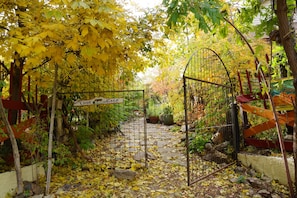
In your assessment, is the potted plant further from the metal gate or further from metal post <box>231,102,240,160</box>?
metal post <box>231,102,240,160</box>

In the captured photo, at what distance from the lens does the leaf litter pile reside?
122 inches

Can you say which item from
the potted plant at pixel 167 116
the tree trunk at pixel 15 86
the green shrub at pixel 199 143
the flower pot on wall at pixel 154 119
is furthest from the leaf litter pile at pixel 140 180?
the flower pot on wall at pixel 154 119

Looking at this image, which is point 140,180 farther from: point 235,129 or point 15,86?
point 15,86

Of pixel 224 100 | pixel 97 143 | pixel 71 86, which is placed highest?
pixel 71 86

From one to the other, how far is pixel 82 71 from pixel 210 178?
9.72ft

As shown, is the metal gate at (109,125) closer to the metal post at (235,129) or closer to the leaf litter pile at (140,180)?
the leaf litter pile at (140,180)

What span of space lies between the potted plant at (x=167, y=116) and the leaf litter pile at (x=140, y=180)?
4697mm


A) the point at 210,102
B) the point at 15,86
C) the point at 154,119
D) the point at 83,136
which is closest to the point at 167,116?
the point at 154,119

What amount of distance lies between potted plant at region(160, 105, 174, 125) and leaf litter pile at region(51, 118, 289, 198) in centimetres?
470

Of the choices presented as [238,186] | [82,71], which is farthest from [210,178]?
[82,71]

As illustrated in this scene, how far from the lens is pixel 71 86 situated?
4223mm

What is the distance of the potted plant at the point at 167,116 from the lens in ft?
31.6

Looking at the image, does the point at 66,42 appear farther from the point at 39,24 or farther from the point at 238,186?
the point at 238,186

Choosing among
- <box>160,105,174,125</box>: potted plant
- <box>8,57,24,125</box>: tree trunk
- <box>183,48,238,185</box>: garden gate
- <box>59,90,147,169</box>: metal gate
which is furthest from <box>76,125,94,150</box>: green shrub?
<box>160,105,174,125</box>: potted plant
